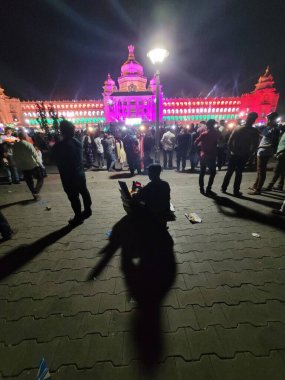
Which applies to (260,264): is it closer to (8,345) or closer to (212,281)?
(212,281)

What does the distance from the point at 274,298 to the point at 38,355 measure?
9.84ft

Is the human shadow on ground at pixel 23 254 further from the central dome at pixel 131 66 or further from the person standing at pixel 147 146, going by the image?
the central dome at pixel 131 66

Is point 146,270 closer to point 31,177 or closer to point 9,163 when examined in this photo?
point 31,177

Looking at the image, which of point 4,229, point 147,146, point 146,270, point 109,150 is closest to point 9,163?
point 109,150

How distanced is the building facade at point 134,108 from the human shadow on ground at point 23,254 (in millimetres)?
Answer: 81472

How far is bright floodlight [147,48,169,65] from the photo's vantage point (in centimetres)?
746

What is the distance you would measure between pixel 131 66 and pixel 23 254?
328ft

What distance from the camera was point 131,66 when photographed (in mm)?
87688

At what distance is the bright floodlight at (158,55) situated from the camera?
7461 mm

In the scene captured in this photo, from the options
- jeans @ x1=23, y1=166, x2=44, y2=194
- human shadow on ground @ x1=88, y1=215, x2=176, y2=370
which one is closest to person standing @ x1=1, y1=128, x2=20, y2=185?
jeans @ x1=23, y1=166, x2=44, y2=194

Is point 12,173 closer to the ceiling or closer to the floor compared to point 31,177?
closer to the floor

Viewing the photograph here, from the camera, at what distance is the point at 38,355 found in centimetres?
215

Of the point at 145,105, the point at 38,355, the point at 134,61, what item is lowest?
the point at 38,355

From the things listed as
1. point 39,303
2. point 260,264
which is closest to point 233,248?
point 260,264
